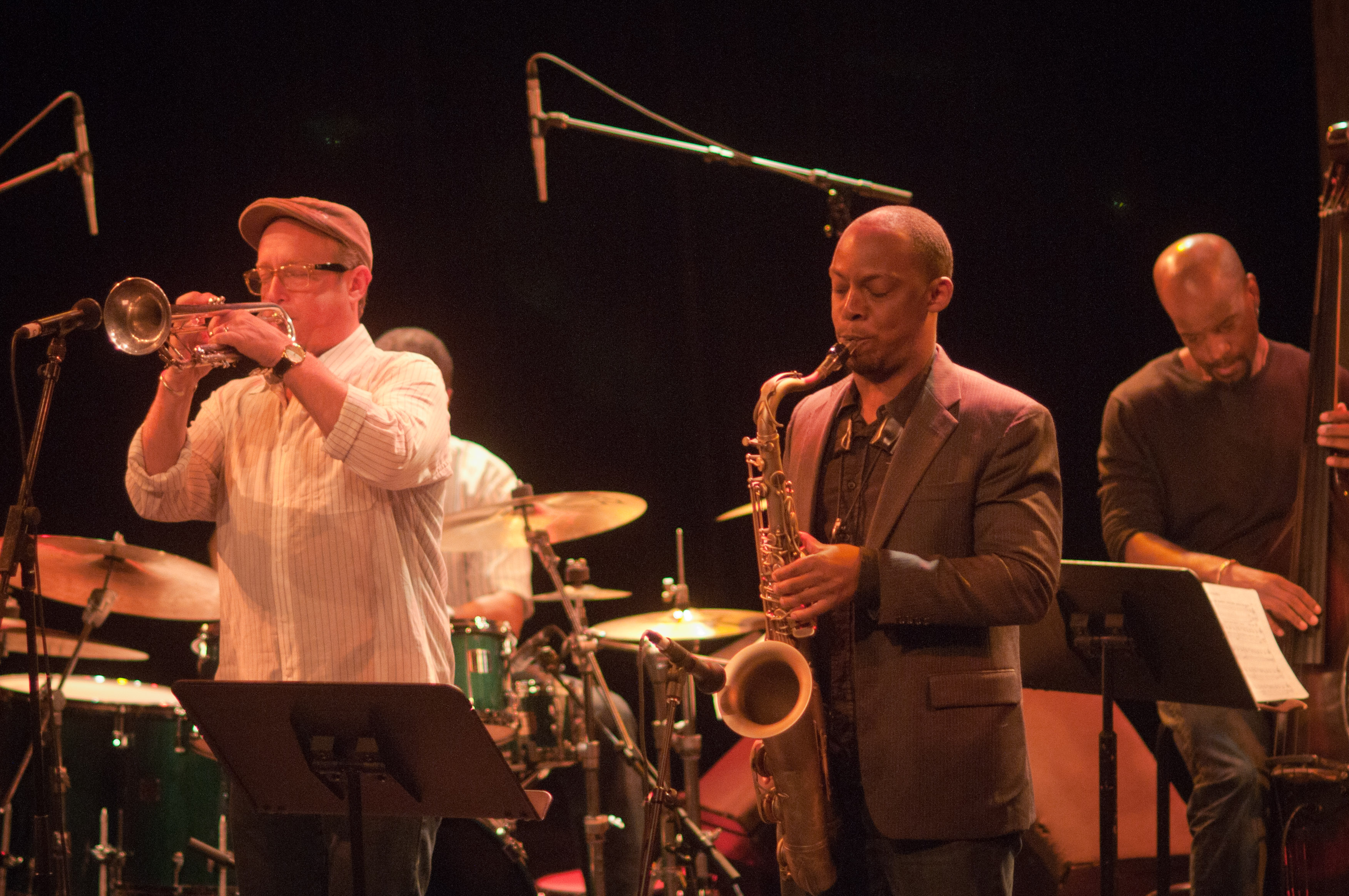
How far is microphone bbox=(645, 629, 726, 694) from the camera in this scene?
2.45m

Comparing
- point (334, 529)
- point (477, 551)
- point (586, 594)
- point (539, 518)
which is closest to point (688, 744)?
point (586, 594)

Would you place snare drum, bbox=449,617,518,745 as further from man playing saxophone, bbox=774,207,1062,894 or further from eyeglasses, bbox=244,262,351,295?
man playing saxophone, bbox=774,207,1062,894

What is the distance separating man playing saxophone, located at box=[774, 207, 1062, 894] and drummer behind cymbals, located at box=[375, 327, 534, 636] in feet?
8.16

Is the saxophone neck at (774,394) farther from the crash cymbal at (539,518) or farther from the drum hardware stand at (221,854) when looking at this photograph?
the drum hardware stand at (221,854)

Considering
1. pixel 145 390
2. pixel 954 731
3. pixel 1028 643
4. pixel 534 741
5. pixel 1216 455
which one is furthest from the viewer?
pixel 145 390

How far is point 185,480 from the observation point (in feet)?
9.66

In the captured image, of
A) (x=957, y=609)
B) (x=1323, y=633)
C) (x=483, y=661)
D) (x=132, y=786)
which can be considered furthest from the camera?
(x=132, y=786)

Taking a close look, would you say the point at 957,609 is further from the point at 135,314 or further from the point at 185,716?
the point at 185,716

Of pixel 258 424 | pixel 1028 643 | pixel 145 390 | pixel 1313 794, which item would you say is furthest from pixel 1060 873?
pixel 145 390

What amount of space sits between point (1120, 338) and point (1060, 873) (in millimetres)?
2498

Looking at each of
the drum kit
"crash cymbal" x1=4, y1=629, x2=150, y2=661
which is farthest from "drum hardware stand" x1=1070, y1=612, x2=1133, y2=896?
"crash cymbal" x1=4, y1=629, x2=150, y2=661

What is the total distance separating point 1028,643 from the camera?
131 inches

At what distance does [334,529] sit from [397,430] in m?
0.28

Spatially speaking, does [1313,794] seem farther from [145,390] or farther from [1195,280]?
[145,390]
